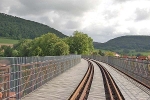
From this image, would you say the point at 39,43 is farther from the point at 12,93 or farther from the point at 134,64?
the point at 12,93

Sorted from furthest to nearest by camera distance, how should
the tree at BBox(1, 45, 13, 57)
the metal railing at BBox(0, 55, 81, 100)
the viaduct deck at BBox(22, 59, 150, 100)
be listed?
the tree at BBox(1, 45, 13, 57), the viaduct deck at BBox(22, 59, 150, 100), the metal railing at BBox(0, 55, 81, 100)

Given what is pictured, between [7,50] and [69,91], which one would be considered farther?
[7,50]

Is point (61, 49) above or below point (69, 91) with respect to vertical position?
above

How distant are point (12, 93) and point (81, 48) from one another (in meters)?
121

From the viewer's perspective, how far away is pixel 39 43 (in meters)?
143

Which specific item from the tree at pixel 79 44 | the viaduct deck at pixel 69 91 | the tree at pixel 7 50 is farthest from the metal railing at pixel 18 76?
the tree at pixel 7 50

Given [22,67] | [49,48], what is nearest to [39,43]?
[49,48]

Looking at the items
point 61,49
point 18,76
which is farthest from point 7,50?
point 18,76

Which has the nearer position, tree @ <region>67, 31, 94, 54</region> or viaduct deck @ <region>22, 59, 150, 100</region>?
viaduct deck @ <region>22, 59, 150, 100</region>

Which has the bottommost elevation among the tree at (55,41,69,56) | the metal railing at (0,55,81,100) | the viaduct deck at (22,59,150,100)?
the viaduct deck at (22,59,150,100)

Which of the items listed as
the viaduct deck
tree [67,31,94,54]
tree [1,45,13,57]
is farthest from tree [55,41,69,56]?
the viaduct deck

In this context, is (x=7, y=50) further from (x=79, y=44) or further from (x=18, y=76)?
(x=18, y=76)

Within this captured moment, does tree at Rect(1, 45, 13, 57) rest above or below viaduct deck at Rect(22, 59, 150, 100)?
above

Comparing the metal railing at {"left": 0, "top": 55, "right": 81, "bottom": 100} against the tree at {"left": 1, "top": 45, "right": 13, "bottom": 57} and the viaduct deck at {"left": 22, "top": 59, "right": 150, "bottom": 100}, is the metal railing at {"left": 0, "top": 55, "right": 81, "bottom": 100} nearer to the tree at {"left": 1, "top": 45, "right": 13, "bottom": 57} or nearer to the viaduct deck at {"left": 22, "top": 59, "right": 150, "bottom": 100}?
the viaduct deck at {"left": 22, "top": 59, "right": 150, "bottom": 100}
